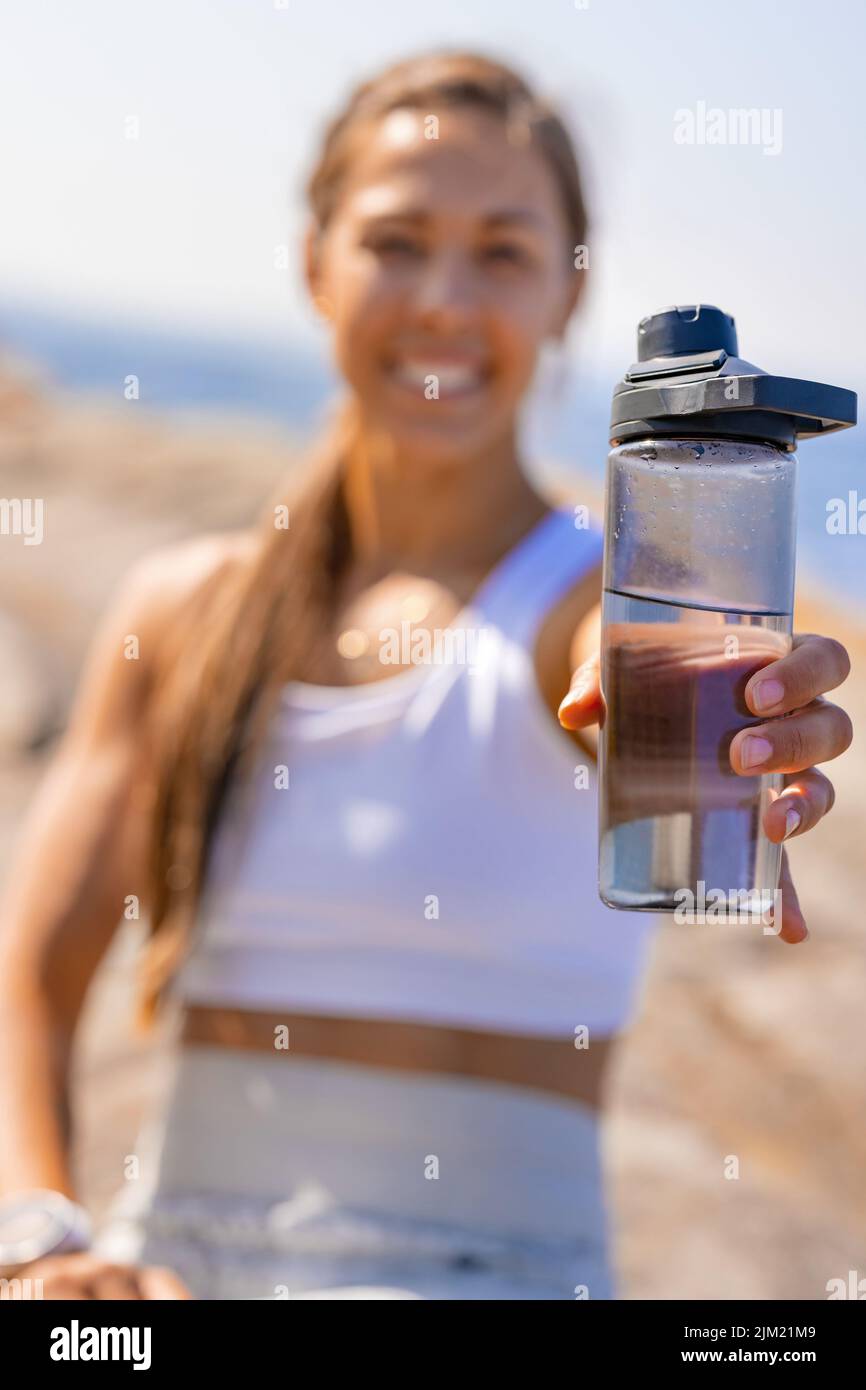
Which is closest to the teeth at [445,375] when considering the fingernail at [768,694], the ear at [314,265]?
the ear at [314,265]

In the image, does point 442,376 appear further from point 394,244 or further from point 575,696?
point 575,696

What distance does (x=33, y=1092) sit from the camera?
5.54 feet

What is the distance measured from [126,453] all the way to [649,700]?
11.4 m

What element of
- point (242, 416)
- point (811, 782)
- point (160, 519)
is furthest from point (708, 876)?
point (242, 416)

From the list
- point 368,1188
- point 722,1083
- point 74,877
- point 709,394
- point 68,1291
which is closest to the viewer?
point 709,394

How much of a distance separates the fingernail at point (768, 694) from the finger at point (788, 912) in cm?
15

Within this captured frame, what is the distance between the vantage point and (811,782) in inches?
39.4

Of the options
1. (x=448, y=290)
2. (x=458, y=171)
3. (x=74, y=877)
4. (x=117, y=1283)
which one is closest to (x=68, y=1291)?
(x=117, y=1283)

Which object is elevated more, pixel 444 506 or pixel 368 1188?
pixel 444 506

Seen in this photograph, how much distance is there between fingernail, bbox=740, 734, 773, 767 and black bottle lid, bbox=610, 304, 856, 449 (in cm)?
19

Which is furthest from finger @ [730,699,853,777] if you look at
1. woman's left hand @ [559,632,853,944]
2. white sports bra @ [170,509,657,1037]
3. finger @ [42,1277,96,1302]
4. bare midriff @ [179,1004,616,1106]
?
finger @ [42,1277,96,1302]

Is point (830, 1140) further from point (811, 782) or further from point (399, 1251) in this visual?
point (811, 782)

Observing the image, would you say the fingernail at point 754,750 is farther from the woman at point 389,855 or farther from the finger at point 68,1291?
the finger at point 68,1291

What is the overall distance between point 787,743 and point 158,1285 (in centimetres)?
88
